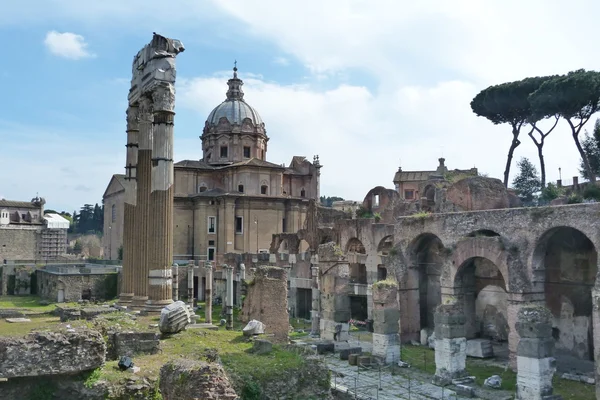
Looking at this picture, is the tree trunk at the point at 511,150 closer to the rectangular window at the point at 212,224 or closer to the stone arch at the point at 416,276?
the stone arch at the point at 416,276

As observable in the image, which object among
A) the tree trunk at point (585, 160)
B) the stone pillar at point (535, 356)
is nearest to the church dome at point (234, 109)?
the tree trunk at point (585, 160)

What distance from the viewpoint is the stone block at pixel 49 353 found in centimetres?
709

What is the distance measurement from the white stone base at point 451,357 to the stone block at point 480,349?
383 cm

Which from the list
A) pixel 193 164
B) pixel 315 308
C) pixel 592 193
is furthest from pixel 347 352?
pixel 193 164

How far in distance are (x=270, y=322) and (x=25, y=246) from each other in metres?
39.3

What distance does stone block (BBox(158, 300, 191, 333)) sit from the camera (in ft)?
38.9

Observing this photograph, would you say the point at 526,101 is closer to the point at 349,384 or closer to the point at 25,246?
the point at 349,384

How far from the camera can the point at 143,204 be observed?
16328mm

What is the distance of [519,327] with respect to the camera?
13531 millimetres

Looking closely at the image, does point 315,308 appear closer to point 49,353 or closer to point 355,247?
point 355,247

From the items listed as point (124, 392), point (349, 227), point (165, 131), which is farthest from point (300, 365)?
point (349, 227)

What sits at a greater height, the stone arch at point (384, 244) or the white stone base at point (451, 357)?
the stone arch at point (384, 244)

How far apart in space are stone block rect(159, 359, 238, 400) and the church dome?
3988cm

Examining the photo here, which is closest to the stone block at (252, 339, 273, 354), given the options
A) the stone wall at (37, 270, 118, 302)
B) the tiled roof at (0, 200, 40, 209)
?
the stone wall at (37, 270, 118, 302)
